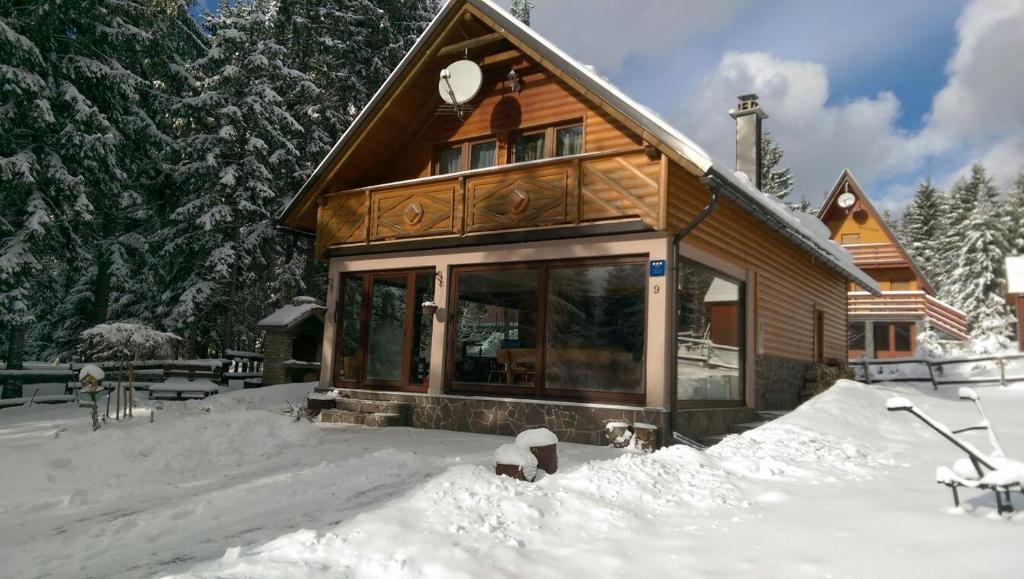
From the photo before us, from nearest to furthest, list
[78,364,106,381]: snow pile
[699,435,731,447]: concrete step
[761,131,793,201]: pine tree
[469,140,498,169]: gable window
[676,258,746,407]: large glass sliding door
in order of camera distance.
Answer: [78,364,106,381]: snow pile
[699,435,731,447]: concrete step
[676,258,746,407]: large glass sliding door
[469,140,498,169]: gable window
[761,131,793,201]: pine tree

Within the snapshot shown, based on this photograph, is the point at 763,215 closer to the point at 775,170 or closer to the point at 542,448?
the point at 542,448

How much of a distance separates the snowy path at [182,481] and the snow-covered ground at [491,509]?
3 centimetres

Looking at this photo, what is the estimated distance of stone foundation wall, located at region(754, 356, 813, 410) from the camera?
11.8 m

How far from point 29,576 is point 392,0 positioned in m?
23.8

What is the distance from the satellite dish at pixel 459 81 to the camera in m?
11.0

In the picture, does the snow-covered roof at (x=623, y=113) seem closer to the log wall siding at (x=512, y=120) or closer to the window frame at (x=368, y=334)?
the log wall siding at (x=512, y=120)

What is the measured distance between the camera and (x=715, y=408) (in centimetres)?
1023

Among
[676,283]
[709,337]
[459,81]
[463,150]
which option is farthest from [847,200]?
[676,283]

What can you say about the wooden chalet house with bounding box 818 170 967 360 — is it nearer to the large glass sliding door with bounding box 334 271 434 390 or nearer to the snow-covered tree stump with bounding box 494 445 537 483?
the large glass sliding door with bounding box 334 271 434 390

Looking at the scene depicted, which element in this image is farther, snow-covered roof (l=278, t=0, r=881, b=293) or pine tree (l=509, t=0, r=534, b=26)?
pine tree (l=509, t=0, r=534, b=26)

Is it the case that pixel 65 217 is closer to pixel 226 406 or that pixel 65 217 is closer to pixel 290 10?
pixel 226 406

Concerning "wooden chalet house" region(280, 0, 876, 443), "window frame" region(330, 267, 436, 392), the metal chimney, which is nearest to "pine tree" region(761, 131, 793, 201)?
the metal chimney

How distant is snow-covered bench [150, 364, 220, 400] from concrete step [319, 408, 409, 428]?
4582mm

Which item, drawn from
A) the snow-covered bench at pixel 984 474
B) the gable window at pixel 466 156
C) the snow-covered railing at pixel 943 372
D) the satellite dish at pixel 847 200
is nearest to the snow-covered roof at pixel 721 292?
the gable window at pixel 466 156
